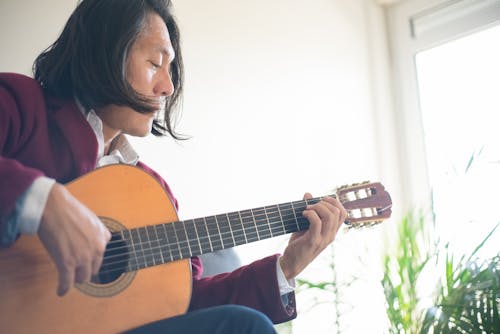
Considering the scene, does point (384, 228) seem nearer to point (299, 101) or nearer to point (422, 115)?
point (422, 115)

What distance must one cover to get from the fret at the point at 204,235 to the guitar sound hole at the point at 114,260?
156 mm

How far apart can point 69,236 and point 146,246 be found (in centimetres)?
23

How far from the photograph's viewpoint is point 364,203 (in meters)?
1.32

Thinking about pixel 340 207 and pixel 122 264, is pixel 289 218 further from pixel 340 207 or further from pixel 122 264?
pixel 122 264

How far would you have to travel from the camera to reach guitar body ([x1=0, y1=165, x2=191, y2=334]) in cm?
89

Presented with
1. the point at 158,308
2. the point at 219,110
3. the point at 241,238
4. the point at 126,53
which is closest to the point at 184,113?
the point at 219,110

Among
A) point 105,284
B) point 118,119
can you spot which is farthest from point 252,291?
point 118,119

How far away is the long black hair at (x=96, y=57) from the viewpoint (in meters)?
1.15

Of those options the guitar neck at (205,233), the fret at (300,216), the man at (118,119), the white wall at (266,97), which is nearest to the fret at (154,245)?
the guitar neck at (205,233)

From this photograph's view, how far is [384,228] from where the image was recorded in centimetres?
276

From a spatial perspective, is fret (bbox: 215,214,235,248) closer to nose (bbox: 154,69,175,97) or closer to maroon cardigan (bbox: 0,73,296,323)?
maroon cardigan (bbox: 0,73,296,323)

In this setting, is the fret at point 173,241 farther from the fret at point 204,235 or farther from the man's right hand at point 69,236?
the man's right hand at point 69,236

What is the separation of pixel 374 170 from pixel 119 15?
1824mm

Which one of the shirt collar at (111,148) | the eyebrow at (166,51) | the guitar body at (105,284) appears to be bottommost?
the guitar body at (105,284)
